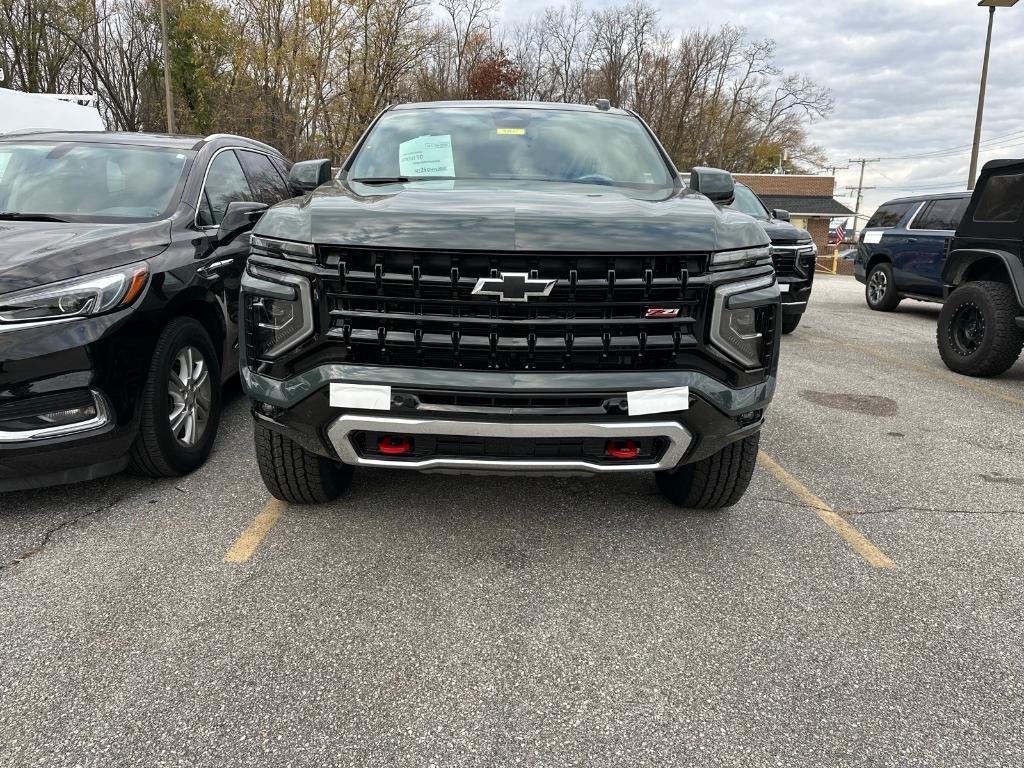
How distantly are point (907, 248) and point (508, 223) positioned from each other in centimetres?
1038

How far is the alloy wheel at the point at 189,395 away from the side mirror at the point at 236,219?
83 centimetres

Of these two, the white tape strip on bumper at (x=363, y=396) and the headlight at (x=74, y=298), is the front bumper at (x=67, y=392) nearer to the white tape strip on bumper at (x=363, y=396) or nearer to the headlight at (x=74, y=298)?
the headlight at (x=74, y=298)

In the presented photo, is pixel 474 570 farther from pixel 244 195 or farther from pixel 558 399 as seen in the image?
pixel 244 195

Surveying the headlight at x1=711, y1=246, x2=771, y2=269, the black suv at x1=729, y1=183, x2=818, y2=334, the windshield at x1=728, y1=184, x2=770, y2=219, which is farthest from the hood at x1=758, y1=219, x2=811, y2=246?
the headlight at x1=711, y1=246, x2=771, y2=269

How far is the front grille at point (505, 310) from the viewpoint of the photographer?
2348 mm

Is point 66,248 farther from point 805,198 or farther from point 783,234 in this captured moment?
point 805,198

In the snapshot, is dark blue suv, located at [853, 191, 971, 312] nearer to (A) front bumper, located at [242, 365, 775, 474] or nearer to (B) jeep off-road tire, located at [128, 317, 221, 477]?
(A) front bumper, located at [242, 365, 775, 474]

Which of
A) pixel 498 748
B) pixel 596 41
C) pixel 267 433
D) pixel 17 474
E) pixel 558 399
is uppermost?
pixel 596 41

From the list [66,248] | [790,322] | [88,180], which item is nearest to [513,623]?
[66,248]

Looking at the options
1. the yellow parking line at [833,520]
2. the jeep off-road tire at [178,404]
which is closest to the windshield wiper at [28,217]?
the jeep off-road tire at [178,404]

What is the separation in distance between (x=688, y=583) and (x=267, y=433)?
1866 millimetres

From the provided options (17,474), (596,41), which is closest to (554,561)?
(17,474)

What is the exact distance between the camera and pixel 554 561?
280cm

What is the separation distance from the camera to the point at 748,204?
8.82 m
